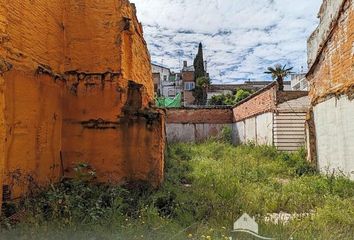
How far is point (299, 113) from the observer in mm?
14172

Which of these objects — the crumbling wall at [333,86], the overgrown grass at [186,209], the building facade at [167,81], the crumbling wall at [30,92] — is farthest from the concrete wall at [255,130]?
the building facade at [167,81]

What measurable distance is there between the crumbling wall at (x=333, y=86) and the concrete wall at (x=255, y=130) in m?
4.13

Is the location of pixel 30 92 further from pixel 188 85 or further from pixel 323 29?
pixel 188 85

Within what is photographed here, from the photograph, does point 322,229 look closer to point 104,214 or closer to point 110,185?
point 104,214

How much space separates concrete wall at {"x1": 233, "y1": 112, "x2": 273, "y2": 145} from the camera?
1472cm

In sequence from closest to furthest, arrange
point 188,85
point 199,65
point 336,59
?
point 336,59, point 199,65, point 188,85

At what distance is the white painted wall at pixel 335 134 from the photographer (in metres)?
7.62

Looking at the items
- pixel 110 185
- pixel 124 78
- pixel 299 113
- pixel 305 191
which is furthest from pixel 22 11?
pixel 299 113

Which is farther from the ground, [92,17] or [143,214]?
[92,17]

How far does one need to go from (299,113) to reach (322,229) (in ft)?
34.0

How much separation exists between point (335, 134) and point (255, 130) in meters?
8.50

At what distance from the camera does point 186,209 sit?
17.0 ft

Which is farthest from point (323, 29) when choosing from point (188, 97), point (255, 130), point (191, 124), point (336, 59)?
point (188, 97)

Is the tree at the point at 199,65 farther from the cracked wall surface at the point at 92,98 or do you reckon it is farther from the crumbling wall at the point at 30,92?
the crumbling wall at the point at 30,92
